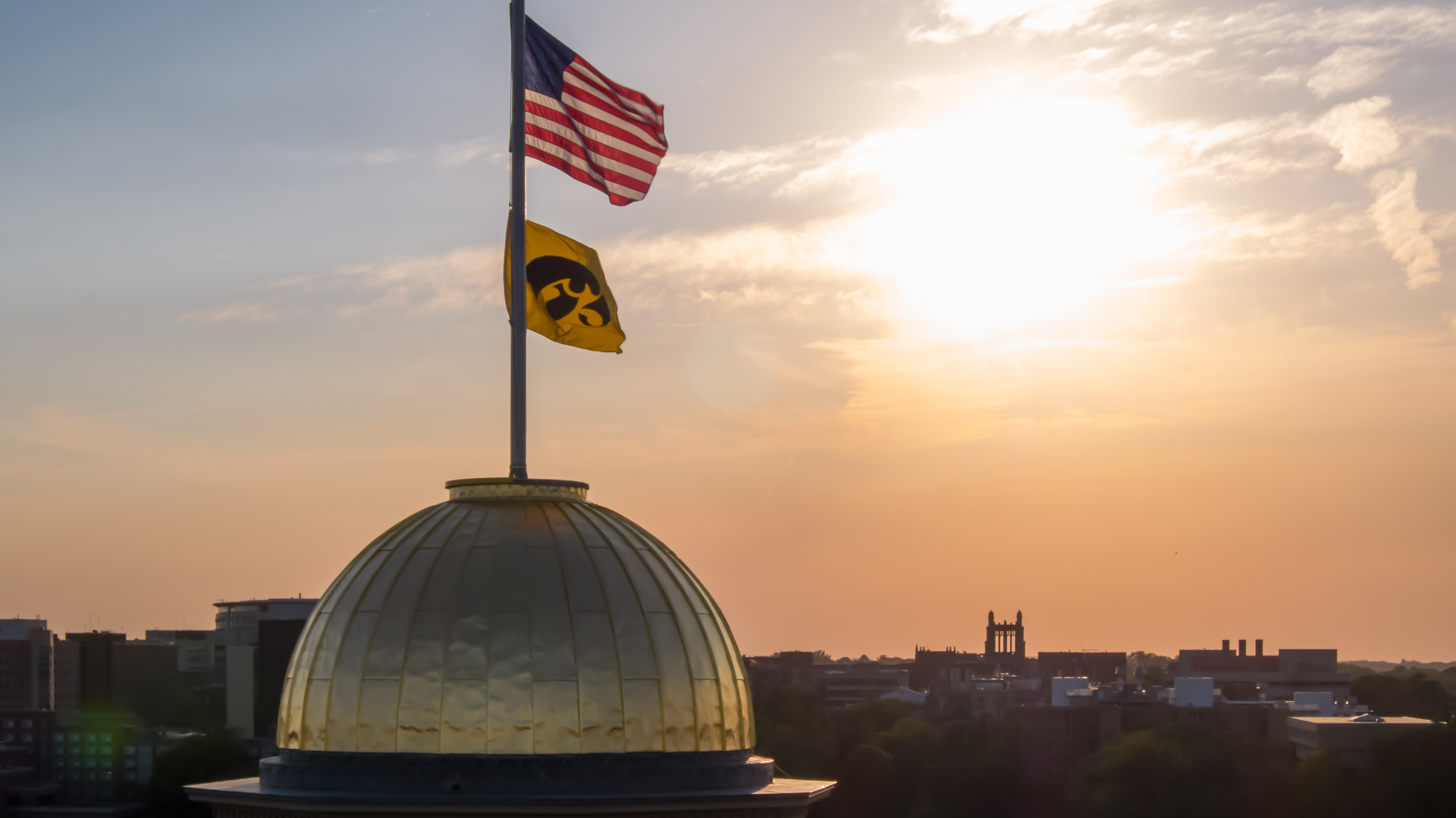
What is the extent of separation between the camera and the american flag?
66.4ft

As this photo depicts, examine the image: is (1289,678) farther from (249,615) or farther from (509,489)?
(509,489)

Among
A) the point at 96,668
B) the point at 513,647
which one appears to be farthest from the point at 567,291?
the point at 96,668

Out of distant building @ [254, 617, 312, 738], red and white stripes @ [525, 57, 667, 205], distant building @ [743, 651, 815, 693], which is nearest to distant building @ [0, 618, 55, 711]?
distant building @ [254, 617, 312, 738]

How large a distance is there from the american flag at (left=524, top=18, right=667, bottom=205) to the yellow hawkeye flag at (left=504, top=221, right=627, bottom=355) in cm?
115

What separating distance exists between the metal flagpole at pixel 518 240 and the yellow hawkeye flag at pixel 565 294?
0.19 m

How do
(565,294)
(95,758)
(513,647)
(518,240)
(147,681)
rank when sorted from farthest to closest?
(147,681), (95,758), (565,294), (518,240), (513,647)

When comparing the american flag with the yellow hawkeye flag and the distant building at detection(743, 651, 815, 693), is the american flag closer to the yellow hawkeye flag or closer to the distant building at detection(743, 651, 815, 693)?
the yellow hawkeye flag

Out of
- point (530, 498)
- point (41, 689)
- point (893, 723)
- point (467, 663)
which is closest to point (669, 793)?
point (467, 663)

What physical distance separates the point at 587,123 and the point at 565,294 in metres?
2.35

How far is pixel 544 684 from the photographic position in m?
15.9

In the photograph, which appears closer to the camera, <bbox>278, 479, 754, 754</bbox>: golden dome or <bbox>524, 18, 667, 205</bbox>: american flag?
<bbox>278, 479, 754, 754</bbox>: golden dome

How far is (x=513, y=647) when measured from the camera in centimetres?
1598

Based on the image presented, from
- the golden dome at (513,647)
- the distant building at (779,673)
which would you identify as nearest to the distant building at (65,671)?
the distant building at (779,673)

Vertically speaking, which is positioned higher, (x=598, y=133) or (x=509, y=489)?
(x=598, y=133)
